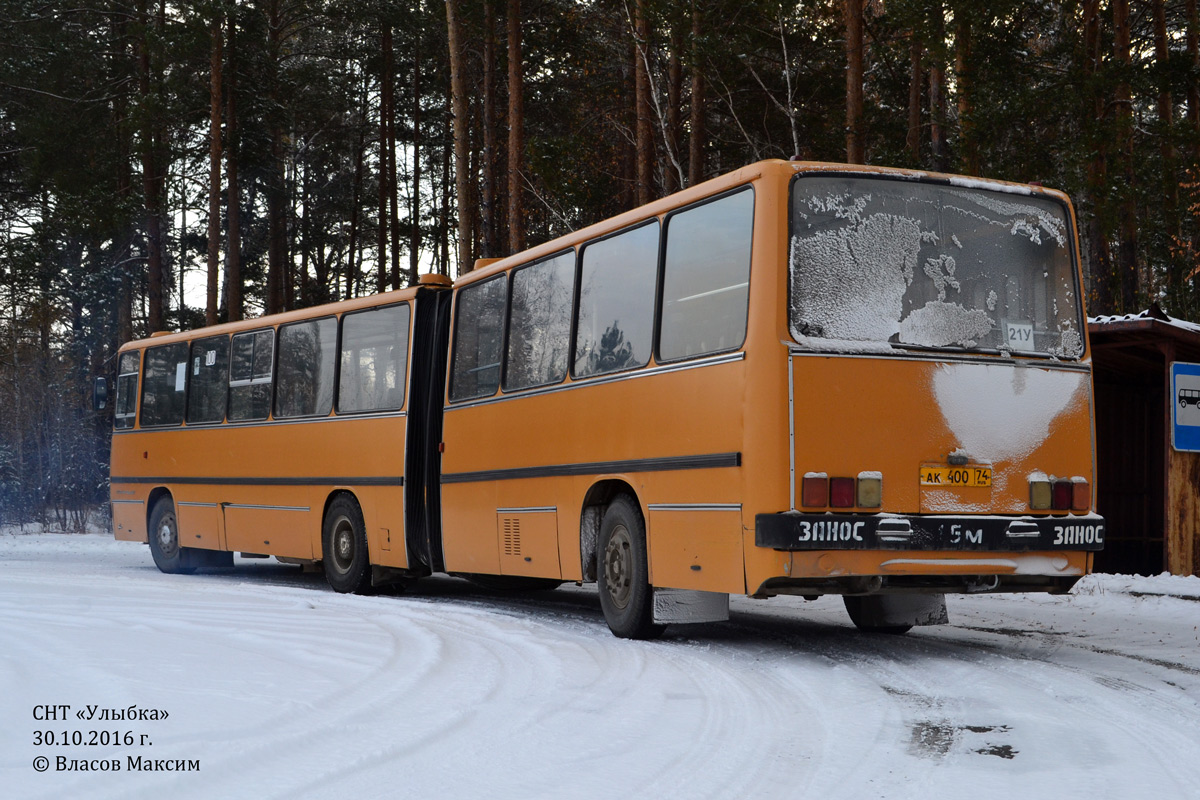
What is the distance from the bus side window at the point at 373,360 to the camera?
13898mm

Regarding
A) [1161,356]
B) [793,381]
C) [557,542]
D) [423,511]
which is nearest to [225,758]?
[793,381]

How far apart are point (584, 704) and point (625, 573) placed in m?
3.09

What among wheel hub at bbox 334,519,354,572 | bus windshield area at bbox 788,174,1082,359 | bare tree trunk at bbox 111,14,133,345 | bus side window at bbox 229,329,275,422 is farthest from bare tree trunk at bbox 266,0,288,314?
bus windshield area at bbox 788,174,1082,359

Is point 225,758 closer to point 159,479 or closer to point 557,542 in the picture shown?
point 557,542

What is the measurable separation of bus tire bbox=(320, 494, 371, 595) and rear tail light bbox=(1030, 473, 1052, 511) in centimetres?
758

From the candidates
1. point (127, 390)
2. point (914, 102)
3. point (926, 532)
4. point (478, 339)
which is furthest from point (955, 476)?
point (914, 102)

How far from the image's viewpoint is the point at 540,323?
11430 millimetres

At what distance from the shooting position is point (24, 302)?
36.0 metres

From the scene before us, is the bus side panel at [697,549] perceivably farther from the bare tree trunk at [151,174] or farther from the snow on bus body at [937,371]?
the bare tree trunk at [151,174]

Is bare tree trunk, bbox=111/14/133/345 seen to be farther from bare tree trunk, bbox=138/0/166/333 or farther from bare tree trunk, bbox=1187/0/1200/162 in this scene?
bare tree trunk, bbox=1187/0/1200/162

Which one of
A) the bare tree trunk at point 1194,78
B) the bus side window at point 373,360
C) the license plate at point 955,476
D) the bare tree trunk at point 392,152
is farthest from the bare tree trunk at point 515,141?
the license plate at point 955,476

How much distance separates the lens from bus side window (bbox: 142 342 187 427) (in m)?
18.3

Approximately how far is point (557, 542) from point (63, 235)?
27651 millimetres

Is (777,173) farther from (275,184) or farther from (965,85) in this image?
(275,184)
